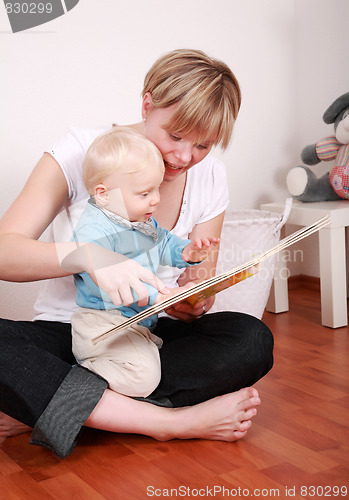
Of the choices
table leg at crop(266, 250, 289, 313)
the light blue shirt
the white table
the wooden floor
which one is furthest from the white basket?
the light blue shirt

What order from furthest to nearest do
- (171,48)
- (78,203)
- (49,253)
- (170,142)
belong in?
(171,48) < (78,203) < (170,142) < (49,253)

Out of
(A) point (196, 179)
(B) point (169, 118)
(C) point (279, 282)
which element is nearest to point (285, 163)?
(C) point (279, 282)

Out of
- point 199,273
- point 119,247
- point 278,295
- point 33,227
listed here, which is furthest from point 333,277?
point 33,227

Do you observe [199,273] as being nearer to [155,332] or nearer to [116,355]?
[155,332]

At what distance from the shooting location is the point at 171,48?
83.1 inches

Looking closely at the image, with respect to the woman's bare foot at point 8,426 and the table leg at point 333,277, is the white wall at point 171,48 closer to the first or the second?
the table leg at point 333,277

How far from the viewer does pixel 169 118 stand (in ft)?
3.87

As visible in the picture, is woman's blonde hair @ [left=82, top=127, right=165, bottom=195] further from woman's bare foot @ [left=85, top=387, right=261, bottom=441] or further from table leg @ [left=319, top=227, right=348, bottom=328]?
table leg @ [left=319, top=227, right=348, bottom=328]

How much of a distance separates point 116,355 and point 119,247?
0.20 metres

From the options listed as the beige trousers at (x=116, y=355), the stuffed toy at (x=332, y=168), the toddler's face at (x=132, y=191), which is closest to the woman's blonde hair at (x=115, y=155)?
the toddler's face at (x=132, y=191)

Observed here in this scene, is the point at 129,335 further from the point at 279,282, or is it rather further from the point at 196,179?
the point at 279,282

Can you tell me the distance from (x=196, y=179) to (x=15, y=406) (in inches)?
25.9

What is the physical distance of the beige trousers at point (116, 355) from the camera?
1.14 metres

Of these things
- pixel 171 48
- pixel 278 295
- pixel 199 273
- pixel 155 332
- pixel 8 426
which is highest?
pixel 171 48
